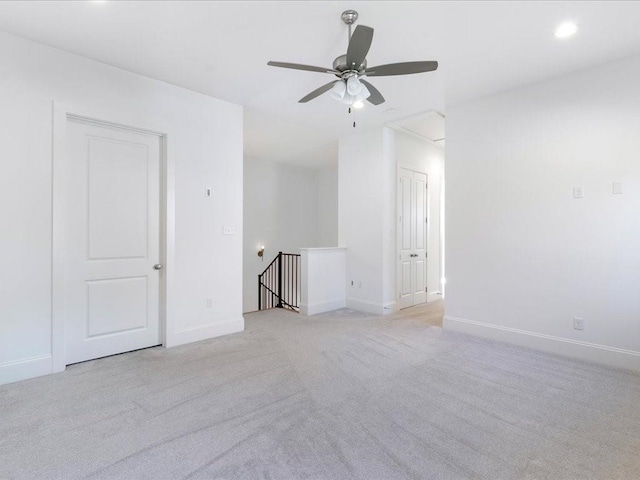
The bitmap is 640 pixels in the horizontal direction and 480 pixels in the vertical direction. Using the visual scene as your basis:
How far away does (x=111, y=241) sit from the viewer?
10.6 ft

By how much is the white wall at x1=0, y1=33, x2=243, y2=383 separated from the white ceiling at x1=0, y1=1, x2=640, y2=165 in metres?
0.20

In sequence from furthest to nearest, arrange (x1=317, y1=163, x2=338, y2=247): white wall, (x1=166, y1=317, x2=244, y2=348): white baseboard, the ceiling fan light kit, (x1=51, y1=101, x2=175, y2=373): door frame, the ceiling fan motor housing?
(x1=317, y1=163, x2=338, y2=247): white wall, (x1=166, y1=317, x2=244, y2=348): white baseboard, (x1=51, y1=101, x2=175, y2=373): door frame, the ceiling fan motor housing, the ceiling fan light kit

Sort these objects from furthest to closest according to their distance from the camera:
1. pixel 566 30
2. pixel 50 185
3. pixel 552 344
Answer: pixel 552 344, pixel 50 185, pixel 566 30

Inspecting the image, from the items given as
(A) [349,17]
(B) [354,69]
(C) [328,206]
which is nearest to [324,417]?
(B) [354,69]

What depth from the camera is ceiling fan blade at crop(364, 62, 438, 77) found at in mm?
2291

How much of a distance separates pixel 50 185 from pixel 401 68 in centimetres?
313

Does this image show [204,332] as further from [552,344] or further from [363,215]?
[552,344]

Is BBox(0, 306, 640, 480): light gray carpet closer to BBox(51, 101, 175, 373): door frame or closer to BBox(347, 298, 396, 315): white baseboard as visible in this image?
BBox(51, 101, 175, 373): door frame

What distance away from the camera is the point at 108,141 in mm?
3201

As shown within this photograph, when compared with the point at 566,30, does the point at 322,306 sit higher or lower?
lower

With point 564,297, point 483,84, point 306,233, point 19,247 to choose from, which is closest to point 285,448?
point 19,247

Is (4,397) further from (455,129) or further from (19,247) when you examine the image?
(455,129)

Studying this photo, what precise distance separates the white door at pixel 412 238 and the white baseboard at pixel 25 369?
4.45 metres

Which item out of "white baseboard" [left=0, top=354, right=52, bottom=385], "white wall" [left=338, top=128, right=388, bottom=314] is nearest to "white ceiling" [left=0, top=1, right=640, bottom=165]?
"white wall" [left=338, top=128, right=388, bottom=314]
